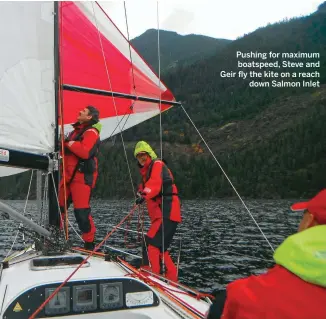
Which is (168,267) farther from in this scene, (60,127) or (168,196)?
(60,127)

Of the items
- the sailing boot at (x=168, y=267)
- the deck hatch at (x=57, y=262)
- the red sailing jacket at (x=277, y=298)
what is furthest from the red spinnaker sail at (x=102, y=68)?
the red sailing jacket at (x=277, y=298)

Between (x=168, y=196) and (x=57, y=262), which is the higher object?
(x=168, y=196)

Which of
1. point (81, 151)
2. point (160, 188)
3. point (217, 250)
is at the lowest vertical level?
point (217, 250)

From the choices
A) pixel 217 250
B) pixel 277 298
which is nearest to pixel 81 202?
pixel 277 298

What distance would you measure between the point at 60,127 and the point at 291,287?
4.89 metres

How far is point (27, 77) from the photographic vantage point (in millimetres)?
5074

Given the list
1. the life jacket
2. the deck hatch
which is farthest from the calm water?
the deck hatch

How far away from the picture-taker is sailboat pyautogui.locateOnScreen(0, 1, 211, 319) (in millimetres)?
3385

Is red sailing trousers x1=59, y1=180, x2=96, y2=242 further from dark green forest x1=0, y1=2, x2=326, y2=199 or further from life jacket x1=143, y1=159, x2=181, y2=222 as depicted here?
dark green forest x1=0, y1=2, x2=326, y2=199

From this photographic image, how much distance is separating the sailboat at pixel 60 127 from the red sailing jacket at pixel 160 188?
1.48 m

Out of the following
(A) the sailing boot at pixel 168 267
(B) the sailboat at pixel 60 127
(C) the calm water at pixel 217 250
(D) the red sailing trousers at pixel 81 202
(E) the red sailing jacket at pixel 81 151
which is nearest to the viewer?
(B) the sailboat at pixel 60 127

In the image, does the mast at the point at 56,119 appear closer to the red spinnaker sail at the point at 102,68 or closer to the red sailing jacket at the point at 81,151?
the red sailing jacket at the point at 81,151

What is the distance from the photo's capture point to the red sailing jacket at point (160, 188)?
19.8 ft

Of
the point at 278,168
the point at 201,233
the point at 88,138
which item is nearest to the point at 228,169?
the point at 278,168
